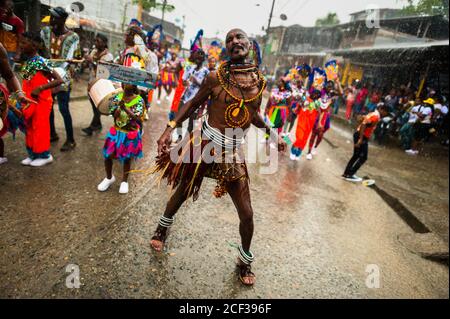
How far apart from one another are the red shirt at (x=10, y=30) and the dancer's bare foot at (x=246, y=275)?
13.5 ft

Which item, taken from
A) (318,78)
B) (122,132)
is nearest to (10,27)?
(122,132)

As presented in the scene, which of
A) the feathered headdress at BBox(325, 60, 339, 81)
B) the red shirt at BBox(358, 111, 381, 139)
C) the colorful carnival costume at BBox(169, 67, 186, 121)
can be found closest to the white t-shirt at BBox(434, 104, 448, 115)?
the feathered headdress at BBox(325, 60, 339, 81)

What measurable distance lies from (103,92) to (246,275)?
2633 mm

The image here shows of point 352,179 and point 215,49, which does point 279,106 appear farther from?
point 215,49

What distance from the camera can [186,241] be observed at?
9.57 feet

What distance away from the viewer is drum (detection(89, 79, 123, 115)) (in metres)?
3.41

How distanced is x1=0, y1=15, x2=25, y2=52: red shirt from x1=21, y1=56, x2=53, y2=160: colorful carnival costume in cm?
82

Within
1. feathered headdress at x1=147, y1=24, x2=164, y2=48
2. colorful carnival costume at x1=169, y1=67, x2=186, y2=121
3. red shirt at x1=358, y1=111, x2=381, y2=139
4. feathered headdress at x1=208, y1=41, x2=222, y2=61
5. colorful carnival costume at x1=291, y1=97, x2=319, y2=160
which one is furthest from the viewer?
feathered headdress at x1=208, y1=41, x2=222, y2=61

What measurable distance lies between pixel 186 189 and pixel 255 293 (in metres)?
1.07

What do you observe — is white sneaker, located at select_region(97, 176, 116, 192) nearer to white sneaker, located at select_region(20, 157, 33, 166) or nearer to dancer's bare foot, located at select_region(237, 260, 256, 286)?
white sneaker, located at select_region(20, 157, 33, 166)

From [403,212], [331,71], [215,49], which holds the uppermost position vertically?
[215,49]

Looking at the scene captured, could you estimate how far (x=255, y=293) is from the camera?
244 centimetres

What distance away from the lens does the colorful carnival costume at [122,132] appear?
330cm
